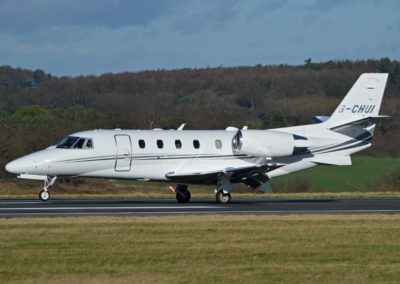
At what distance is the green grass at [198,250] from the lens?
1662 cm

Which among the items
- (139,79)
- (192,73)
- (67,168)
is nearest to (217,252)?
(67,168)

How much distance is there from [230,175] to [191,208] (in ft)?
10.8

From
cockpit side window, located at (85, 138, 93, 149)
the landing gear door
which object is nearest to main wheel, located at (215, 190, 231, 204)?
the landing gear door

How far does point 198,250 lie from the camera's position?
19609 mm

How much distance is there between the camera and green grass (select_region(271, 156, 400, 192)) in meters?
60.2

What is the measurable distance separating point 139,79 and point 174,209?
9369 centimetres

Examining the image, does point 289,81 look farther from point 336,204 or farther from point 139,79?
point 336,204

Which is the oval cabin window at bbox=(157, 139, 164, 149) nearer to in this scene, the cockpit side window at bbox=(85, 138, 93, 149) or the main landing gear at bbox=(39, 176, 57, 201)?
the cockpit side window at bbox=(85, 138, 93, 149)

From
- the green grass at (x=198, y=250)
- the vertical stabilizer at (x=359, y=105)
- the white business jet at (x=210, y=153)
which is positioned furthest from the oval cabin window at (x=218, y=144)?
the green grass at (x=198, y=250)

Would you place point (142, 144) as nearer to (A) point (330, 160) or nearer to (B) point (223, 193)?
(B) point (223, 193)

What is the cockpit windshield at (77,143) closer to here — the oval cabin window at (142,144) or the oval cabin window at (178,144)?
the oval cabin window at (142,144)

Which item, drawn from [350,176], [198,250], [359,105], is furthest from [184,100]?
[198,250]

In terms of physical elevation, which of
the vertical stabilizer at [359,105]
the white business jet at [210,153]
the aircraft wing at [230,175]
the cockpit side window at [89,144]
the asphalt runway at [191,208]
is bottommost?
the asphalt runway at [191,208]

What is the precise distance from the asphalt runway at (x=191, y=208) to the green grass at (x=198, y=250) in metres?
3.16
